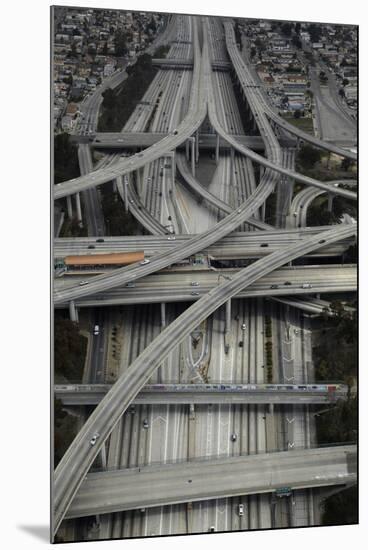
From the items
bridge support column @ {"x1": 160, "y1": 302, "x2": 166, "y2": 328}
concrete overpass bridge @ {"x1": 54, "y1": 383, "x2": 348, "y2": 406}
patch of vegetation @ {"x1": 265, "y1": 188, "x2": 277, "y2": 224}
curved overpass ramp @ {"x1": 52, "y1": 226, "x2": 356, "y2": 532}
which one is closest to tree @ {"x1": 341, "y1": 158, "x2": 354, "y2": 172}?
curved overpass ramp @ {"x1": 52, "y1": 226, "x2": 356, "y2": 532}

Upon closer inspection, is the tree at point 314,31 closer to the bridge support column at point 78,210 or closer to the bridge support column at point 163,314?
the bridge support column at point 78,210

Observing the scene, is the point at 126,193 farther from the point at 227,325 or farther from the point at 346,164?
the point at 346,164

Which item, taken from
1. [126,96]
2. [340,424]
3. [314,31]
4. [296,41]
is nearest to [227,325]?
[340,424]

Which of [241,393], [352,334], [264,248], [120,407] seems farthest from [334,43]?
[120,407]

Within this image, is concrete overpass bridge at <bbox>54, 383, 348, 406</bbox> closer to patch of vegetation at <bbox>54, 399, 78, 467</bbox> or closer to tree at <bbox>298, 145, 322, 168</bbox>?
patch of vegetation at <bbox>54, 399, 78, 467</bbox>

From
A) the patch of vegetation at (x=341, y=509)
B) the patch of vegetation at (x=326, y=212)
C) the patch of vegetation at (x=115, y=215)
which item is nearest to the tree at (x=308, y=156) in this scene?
the patch of vegetation at (x=326, y=212)

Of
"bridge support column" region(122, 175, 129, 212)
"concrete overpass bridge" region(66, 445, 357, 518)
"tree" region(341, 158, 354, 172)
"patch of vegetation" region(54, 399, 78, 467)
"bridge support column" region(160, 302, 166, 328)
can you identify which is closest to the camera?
"patch of vegetation" region(54, 399, 78, 467)

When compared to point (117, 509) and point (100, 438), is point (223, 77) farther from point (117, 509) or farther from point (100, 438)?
point (117, 509)
